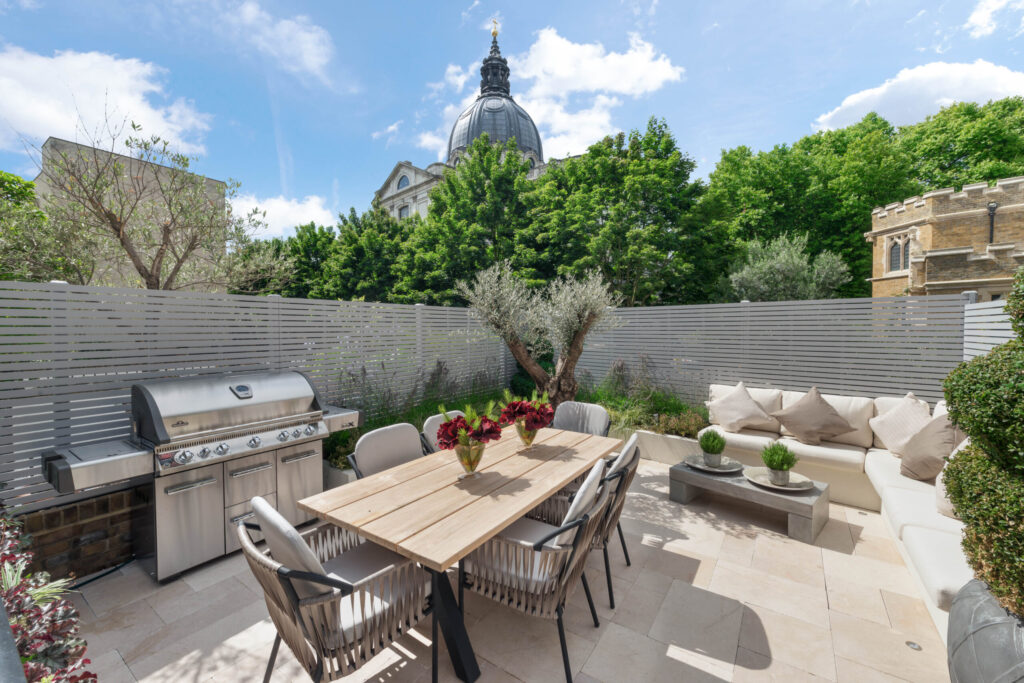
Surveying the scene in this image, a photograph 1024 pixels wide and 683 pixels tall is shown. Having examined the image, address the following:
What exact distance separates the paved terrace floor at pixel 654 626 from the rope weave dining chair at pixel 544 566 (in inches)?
14.9

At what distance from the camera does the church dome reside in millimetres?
31469

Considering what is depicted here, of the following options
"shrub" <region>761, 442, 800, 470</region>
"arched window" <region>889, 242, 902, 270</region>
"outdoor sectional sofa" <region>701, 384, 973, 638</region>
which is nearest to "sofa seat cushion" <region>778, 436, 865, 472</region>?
"outdoor sectional sofa" <region>701, 384, 973, 638</region>

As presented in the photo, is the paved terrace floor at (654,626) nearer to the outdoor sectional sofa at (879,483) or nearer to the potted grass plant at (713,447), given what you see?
the outdoor sectional sofa at (879,483)

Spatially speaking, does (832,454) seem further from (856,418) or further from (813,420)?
(856,418)

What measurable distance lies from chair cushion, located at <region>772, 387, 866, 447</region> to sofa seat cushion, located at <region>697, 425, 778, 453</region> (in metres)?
0.25

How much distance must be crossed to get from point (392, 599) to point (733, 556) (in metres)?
2.63

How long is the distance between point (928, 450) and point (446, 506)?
12.7 ft

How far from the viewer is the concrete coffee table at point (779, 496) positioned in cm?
332

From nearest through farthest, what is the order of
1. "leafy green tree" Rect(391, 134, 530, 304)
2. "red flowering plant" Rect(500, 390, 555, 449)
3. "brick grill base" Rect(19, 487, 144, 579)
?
"brick grill base" Rect(19, 487, 144, 579)
"red flowering plant" Rect(500, 390, 555, 449)
"leafy green tree" Rect(391, 134, 530, 304)

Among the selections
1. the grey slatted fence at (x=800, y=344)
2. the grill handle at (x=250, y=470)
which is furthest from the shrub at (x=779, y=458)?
the grill handle at (x=250, y=470)

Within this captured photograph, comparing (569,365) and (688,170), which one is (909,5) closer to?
(569,365)

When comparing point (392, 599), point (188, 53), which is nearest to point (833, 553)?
point (392, 599)

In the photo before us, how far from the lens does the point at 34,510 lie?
9.05ft

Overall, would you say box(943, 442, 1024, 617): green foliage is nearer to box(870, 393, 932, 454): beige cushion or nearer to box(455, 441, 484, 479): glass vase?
box(455, 441, 484, 479): glass vase
